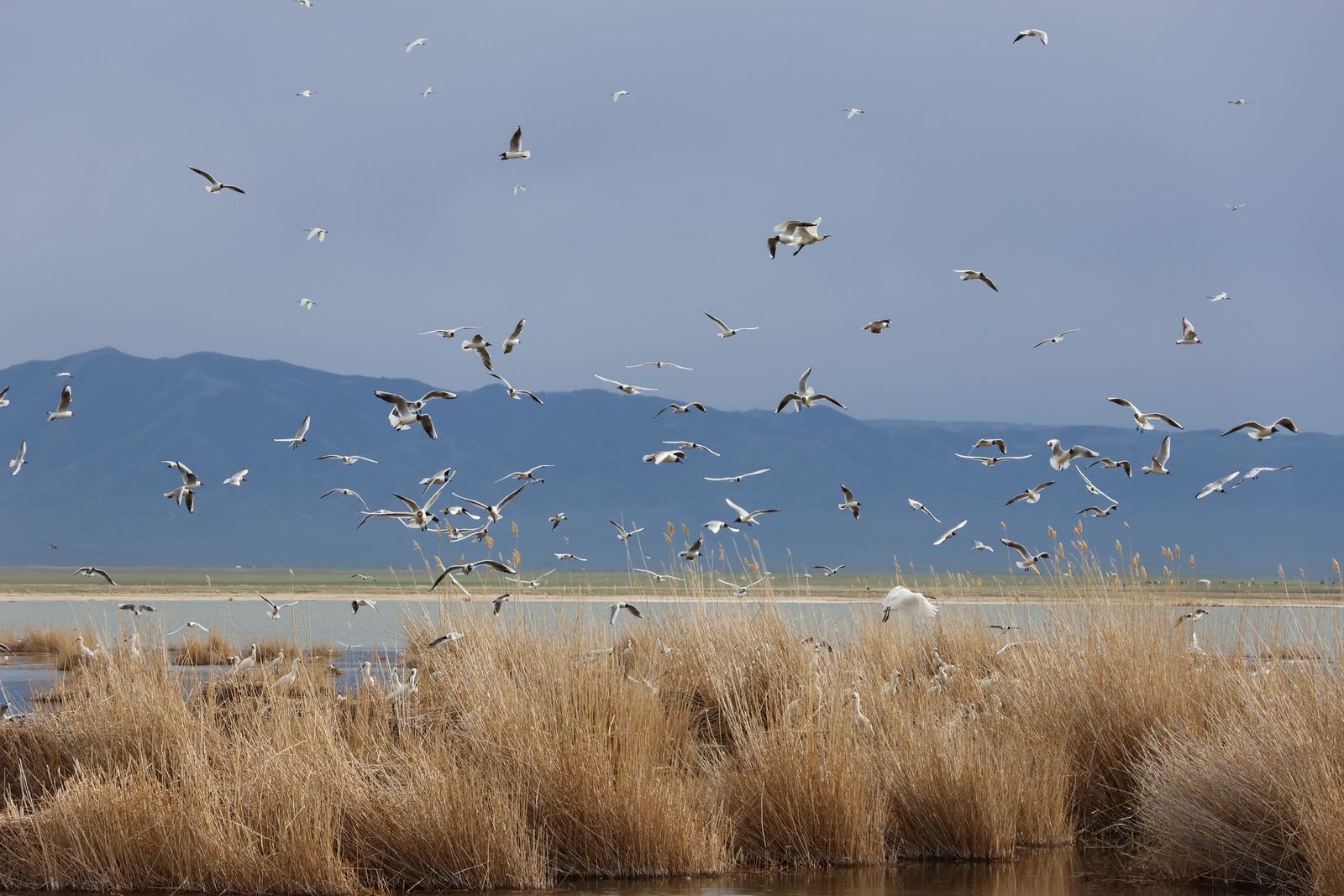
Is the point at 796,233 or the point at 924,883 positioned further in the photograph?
the point at 796,233

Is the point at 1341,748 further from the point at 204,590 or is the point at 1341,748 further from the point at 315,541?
the point at 315,541

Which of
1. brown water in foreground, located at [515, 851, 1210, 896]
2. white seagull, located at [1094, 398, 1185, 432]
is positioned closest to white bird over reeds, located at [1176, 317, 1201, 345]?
white seagull, located at [1094, 398, 1185, 432]

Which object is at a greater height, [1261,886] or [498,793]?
[498,793]

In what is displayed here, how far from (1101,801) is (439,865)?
5485 mm

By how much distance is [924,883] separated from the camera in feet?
31.3

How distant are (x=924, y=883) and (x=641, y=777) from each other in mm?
2165

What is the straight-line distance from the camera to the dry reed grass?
8914 millimetres

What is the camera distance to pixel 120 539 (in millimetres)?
190875

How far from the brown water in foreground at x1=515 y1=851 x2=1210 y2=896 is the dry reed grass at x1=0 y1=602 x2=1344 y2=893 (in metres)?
0.16

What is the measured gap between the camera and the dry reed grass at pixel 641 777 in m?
8.91

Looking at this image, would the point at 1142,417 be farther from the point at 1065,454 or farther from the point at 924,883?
the point at 924,883

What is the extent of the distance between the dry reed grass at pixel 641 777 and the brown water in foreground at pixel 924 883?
6.2 inches

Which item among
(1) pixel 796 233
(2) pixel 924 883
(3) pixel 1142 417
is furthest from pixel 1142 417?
(2) pixel 924 883

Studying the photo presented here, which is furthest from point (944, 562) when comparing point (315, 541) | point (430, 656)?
point (430, 656)
